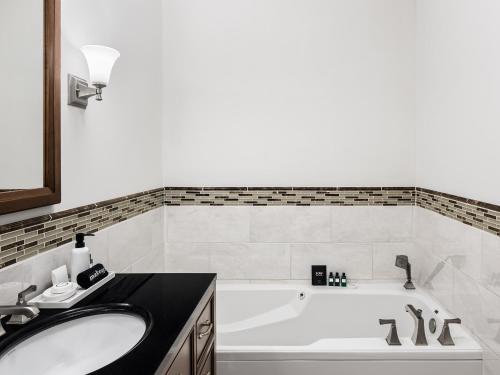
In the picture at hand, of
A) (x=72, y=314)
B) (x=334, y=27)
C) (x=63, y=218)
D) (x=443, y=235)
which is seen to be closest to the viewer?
(x=72, y=314)

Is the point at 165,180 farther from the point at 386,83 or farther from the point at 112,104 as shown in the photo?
the point at 386,83

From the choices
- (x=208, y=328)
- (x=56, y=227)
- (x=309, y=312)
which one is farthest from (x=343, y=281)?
(x=56, y=227)

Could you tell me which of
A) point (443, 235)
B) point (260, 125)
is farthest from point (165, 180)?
point (443, 235)

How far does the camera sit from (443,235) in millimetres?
2172

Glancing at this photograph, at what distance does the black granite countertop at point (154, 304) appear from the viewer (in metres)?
0.85

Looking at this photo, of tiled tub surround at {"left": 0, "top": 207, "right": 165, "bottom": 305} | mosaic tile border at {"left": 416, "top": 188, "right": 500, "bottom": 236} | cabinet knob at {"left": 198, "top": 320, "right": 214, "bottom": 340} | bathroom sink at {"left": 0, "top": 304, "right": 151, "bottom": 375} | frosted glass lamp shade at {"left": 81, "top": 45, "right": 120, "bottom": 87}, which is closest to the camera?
bathroom sink at {"left": 0, "top": 304, "right": 151, "bottom": 375}

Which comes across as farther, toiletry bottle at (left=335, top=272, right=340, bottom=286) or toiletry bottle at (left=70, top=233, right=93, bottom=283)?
toiletry bottle at (left=335, top=272, right=340, bottom=286)

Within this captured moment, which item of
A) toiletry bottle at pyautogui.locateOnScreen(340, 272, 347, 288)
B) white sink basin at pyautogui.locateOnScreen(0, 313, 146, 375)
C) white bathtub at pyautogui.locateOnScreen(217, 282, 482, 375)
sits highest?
white sink basin at pyautogui.locateOnScreen(0, 313, 146, 375)

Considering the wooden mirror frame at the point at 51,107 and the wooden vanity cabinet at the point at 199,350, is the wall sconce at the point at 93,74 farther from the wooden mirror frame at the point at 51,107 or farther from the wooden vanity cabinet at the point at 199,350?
the wooden vanity cabinet at the point at 199,350

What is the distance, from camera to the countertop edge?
0.87m

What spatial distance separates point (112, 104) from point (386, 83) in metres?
1.77

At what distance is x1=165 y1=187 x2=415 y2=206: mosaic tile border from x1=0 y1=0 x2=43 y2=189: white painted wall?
147cm

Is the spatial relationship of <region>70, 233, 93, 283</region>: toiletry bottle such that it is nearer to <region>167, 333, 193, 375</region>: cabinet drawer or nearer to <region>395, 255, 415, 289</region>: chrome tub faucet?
<region>167, 333, 193, 375</region>: cabinet drawer

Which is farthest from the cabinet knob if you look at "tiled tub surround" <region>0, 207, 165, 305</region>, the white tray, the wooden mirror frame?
the wooden mirror frame
